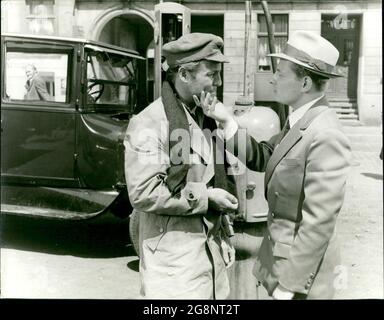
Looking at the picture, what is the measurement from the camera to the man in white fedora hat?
5.95 feet

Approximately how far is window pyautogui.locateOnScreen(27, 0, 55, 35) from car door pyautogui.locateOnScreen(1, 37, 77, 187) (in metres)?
0.80

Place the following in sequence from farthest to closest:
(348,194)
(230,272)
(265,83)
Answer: (348,194) < (265,83) < (230,272)

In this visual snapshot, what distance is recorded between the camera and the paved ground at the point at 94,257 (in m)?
4.00

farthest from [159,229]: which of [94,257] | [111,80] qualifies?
[111,80]

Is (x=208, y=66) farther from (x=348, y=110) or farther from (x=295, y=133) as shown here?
(x=348, y=110)

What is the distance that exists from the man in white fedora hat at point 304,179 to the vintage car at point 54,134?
9.20ft

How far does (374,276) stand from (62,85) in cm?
345

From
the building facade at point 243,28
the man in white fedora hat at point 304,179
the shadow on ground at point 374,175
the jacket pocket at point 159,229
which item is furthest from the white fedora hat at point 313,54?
the shadow on ground at point 374,175

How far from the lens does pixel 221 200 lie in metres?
2.03

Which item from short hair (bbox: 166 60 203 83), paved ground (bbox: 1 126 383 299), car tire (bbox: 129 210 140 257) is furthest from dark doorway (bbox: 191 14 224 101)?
short hair (bbox: 166 60 203 83)

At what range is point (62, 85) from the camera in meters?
4.90

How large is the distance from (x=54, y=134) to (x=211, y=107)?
313cm

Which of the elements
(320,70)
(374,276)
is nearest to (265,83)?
(374,276)
